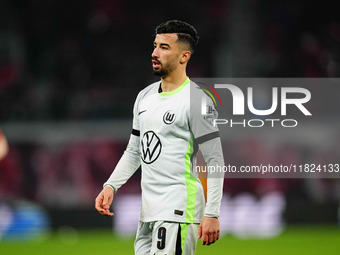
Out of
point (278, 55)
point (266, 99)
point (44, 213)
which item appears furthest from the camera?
point (278, 55)

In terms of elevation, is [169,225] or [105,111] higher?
[105,111]

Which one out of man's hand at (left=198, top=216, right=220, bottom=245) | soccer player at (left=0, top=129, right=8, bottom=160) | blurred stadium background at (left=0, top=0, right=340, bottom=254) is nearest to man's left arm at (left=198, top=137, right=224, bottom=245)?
man's hand at (left=198, top=216, right=220, bottom=245)

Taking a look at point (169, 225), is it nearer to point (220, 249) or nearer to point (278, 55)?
point (220, 249)

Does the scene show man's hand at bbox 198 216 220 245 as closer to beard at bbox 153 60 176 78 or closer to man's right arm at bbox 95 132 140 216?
man's right arm at bbox 95 132 140 216

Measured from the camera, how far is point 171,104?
438 cm

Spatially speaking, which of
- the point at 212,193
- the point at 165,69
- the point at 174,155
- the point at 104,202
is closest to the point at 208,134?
the point at 174,155

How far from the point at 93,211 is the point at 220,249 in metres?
2.79

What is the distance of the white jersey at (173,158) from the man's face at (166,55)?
146 millimetres

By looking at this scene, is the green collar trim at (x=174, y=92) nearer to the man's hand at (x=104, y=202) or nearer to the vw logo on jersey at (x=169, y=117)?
the vw logo on jersey at (x=169, y=117)

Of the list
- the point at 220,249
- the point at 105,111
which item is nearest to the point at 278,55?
the point at 105,111

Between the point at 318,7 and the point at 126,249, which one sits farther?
the point at 318,7

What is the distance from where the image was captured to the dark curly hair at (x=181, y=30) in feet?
14.6

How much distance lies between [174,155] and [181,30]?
76 cm

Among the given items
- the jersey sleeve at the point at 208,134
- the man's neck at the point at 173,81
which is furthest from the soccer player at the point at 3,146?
the jersey sleeve at the point at 208,134
